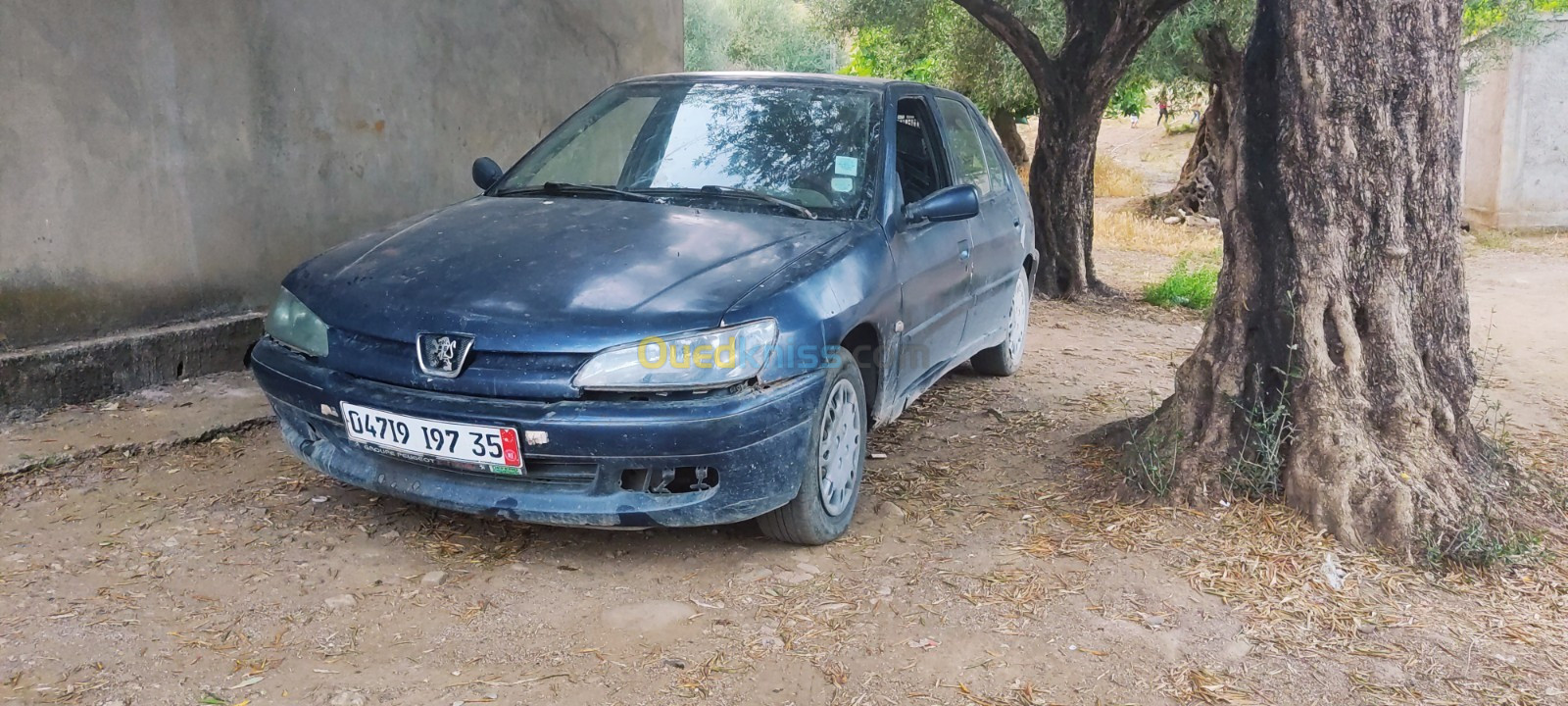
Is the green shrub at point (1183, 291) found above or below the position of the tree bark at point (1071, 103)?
below

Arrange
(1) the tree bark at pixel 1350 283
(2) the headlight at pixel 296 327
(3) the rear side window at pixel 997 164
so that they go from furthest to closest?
(3) the rear side window at pixel 997 164 < (1) the tree bark at pixel 1350 283 < (2) the headlight at pixel 296 327

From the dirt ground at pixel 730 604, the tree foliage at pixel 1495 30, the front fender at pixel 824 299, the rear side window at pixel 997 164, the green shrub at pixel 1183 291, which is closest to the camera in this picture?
the dirt ground at pixel 730 604

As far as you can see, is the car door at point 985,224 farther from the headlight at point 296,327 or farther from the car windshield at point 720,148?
the headlight at point 296,327

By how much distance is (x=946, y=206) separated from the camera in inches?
165

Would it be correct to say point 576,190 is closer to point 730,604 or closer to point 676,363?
point 676,363

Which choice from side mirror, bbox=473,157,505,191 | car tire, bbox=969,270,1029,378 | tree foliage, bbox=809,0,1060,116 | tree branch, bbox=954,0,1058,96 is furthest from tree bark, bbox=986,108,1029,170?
side mirror, bbox=473,157,505,191

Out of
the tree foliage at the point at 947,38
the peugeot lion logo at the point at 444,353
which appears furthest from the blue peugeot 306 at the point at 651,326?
the tree foliage at the point at 947,38

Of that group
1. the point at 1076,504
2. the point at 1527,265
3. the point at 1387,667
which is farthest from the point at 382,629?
the point at 1527,265

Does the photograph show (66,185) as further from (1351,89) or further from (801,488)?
(1351,89)

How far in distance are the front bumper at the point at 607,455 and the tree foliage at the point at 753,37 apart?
1000 inches

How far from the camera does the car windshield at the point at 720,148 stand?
13.7 ft

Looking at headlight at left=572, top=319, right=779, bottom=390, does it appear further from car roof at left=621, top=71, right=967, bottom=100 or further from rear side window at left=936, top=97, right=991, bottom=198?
rear side window at left=936, top=97, right=991, bottom=198

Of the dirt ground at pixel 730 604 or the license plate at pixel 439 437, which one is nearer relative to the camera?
the dirt ground at pixel 730 604

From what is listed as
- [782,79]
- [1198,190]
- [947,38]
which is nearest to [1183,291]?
[947,38]
